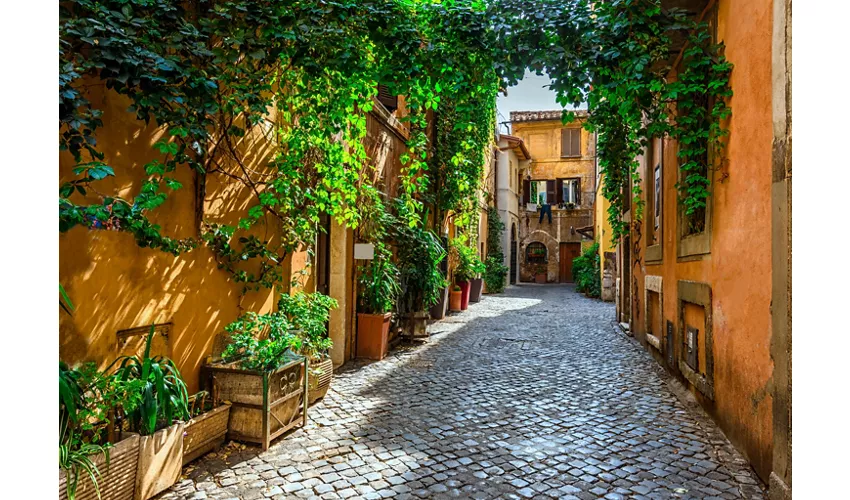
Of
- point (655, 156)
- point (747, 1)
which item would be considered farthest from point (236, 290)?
point (655, 156)

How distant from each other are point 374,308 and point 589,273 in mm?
14427

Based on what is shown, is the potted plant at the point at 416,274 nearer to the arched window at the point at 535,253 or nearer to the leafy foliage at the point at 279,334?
the leafy foliage at the point at 279,334

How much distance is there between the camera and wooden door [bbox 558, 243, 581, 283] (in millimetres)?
29047

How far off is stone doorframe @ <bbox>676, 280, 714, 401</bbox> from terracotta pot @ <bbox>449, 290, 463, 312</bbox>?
813 centimetres

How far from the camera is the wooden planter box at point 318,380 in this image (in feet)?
16.6

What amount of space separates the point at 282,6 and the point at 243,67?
21.1 inches

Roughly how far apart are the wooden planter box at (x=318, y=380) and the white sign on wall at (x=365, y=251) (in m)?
2.25

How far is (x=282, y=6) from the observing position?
3.84m

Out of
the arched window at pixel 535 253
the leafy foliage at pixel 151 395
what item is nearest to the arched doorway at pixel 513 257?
the arched window at pixel 535 253

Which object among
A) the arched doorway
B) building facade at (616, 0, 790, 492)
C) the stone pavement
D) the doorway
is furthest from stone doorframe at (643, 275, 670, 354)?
the arched doorway

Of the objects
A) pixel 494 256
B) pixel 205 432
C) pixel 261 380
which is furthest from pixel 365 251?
pixel 494 256

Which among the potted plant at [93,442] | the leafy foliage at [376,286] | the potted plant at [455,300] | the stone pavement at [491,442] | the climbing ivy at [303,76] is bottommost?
the stone pavement at [491,442]

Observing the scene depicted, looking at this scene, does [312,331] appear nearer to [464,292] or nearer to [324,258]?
[324,258]

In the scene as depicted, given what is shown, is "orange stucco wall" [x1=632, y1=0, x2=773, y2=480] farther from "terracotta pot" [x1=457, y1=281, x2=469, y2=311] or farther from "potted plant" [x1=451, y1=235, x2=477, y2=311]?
"terracotta pot" [x1=457, y1=281, x2=469, y2=311]
